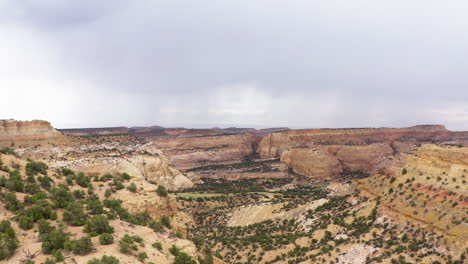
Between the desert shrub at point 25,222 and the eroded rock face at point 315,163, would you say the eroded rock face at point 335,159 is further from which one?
the desert shrub at point 25,222

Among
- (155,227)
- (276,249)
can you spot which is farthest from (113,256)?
(276,249)

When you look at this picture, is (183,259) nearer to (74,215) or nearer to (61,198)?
(74,215)

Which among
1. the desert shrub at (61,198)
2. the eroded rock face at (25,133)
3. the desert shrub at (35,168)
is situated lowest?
the desert shrub at (61,198)

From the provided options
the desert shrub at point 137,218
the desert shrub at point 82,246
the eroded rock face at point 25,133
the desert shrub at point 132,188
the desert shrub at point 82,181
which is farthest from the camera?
the eroded rock face at point 25,133

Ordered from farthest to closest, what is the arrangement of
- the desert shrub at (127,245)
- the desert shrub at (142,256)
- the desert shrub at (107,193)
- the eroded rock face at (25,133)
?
the eroded rock face at (25,133), the desert shrub at (107,193), the desert shrub at (142,256), the desert shrub at (127,245)

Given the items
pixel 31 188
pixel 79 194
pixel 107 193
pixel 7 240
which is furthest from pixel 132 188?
pixel 7 240

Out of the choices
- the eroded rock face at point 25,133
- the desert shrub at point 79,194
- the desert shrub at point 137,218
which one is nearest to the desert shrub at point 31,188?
the desert shrub at point 79,194
